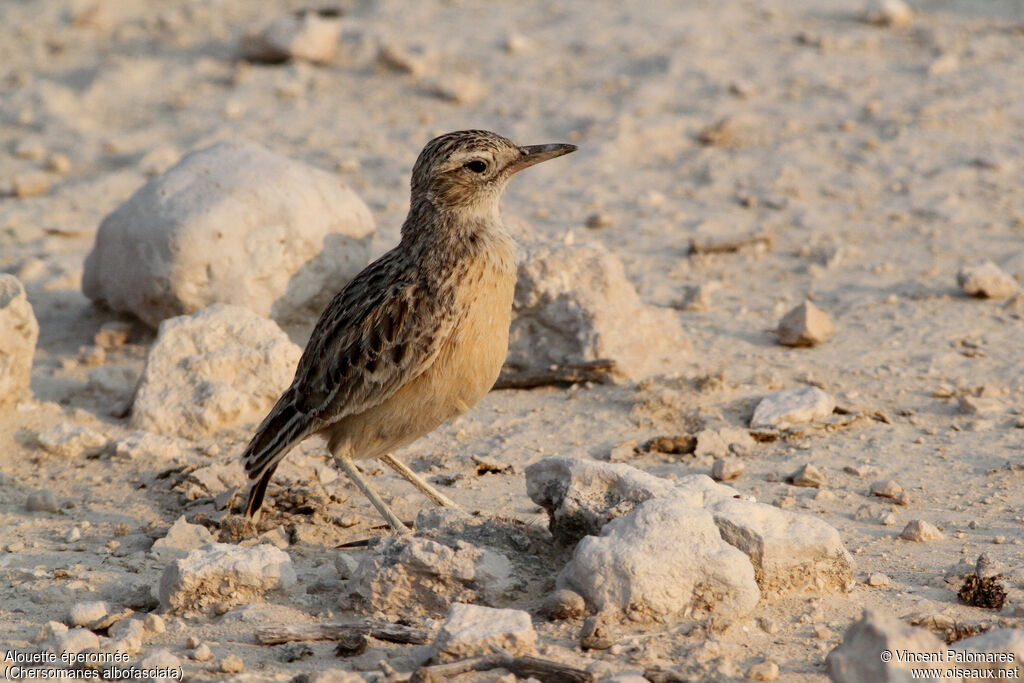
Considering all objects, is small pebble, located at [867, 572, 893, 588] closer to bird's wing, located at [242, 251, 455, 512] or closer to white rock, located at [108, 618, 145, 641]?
bird's wing, located at [242, 251, 455, 512]

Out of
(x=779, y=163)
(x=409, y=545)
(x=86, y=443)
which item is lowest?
(x=86, y=443)

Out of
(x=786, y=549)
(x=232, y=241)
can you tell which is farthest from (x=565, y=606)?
(x=232, y=241)

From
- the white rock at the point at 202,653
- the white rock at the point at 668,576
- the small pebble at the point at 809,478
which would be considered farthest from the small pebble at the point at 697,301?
the white rock at the point at 202,653

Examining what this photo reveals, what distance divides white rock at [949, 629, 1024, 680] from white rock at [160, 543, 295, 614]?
2702mm

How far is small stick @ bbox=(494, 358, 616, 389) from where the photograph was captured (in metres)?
7.57

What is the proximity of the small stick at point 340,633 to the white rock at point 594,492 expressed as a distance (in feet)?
2.77

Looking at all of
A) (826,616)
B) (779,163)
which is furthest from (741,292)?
(826,616)

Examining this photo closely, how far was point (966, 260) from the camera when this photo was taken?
362 inches

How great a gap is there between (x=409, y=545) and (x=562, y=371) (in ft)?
9.28

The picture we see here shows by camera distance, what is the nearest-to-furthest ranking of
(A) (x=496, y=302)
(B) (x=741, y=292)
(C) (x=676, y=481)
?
(C) (x=676, y=481), (A) (x=496, y=302), (B) (x=741, y=292)

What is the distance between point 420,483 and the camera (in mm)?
6047

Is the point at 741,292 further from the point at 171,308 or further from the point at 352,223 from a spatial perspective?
the point at 171,308

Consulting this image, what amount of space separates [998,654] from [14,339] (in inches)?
225

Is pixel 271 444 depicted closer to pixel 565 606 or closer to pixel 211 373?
pixel 211 373
